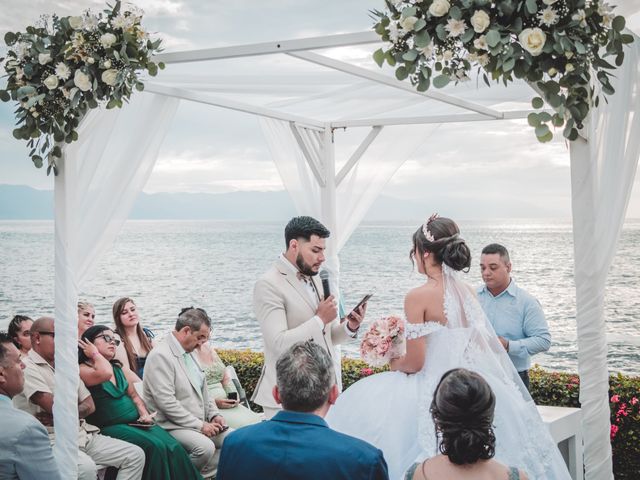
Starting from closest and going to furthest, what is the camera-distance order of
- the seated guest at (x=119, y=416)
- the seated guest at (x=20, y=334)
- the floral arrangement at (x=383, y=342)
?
the floral arrangement at (x=383, y=342)
the seated guest at (x=119, y=416)
the seated guest at (x=20, y=334)

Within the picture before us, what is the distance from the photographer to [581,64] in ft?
9.80

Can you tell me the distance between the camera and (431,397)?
3.43 metres

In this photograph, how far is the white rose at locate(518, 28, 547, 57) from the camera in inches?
114

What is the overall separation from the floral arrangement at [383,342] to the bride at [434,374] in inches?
2.3

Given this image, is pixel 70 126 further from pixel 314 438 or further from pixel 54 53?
→ pixel 314 438

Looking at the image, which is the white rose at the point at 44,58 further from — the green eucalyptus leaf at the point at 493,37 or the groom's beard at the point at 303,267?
the green eucalyptus leaf at the point at 493,37

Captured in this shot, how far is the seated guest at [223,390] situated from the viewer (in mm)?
5305

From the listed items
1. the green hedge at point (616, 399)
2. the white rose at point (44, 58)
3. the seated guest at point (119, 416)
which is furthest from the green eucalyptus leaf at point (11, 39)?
the green hedge at point (616, 399)

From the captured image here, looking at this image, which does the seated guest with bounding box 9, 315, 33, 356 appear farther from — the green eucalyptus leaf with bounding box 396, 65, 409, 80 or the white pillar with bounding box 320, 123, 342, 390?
the green eucalyptus leaf with bounding box 396, 65, 409, 80

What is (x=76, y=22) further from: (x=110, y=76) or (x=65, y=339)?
(x=65, y=339)

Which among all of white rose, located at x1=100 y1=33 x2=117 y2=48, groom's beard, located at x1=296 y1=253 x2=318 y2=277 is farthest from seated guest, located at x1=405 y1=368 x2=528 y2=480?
white rose, located at x1=100 y1=33 x2=117 y2=48

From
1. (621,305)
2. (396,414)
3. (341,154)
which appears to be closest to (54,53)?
(396,414)

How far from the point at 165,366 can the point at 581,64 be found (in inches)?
116

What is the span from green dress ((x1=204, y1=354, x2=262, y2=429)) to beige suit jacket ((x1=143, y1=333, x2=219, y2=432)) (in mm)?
432
